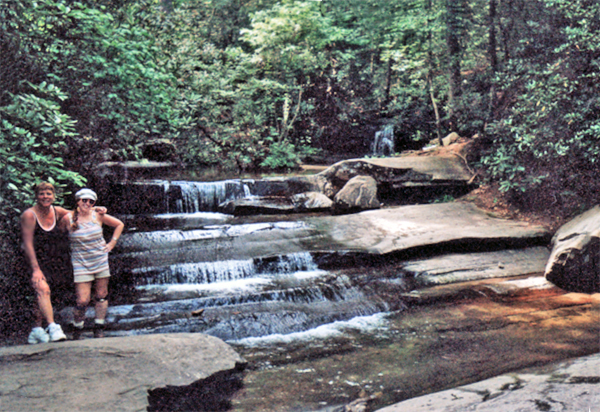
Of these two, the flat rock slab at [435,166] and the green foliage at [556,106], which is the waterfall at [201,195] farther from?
the green foliage at [556,106]

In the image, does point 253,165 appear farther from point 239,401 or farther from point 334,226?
point 239,401

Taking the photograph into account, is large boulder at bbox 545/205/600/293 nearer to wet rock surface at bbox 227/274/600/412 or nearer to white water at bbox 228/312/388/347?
wet rock surface at bbox 227/274/600/412

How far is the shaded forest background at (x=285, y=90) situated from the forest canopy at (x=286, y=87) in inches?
1.4

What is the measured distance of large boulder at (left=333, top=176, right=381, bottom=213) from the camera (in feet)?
37.4

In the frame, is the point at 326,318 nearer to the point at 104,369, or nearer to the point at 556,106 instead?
the point at 104,369

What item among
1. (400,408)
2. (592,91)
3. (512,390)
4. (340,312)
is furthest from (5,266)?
(592,91)

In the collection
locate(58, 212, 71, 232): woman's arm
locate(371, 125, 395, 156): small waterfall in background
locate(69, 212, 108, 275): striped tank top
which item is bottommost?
locate(69, 212, 108, 275): striped tank top

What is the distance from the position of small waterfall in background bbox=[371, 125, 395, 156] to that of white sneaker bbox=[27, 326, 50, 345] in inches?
582

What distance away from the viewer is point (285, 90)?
17.5 meters

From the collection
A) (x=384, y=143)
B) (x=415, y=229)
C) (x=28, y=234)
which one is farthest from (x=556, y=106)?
(x=384, y=143)

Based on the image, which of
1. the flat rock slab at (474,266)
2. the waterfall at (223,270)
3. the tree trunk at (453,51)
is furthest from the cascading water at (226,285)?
the tree trunk at (453,51)

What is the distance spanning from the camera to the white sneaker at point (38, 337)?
475 cm

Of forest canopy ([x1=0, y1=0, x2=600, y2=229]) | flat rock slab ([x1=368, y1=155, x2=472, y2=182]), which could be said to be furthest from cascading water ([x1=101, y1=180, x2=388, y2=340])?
flat rock slab ([x1=368, y1=155, x2=472, y2=182])

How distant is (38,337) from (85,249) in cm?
98
